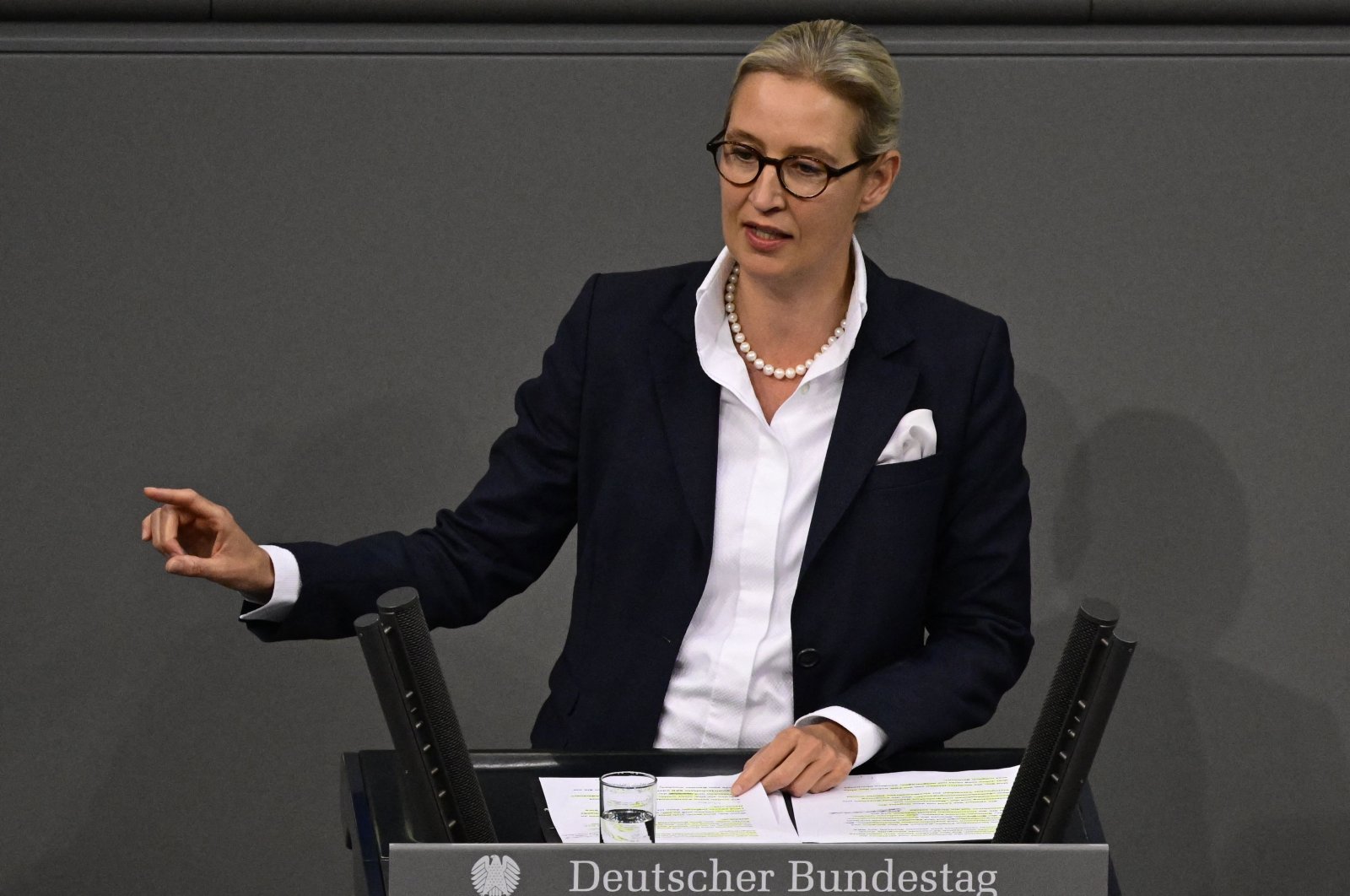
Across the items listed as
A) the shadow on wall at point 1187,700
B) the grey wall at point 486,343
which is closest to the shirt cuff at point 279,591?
the grey wall at point 486,343

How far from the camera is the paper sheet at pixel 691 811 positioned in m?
1.58

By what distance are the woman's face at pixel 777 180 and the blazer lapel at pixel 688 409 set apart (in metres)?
0.14

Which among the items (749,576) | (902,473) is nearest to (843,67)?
(902,473)

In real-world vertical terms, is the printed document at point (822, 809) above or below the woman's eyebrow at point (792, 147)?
below

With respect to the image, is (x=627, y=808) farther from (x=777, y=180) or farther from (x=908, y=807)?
(x=777, y=180)

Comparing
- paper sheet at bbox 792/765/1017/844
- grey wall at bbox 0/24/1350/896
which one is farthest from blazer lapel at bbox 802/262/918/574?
grey wall at bbox 0/24/1350/896

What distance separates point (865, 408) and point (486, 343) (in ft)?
3.85

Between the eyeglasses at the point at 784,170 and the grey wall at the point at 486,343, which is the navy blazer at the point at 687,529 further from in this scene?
the grey wall at the point at 486,343

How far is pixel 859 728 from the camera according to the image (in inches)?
71.6

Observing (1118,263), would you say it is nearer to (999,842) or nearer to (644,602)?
(644,602)

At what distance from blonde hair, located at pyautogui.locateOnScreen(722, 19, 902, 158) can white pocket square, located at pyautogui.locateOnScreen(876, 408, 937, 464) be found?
1.03 ft

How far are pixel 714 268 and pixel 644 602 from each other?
0.42 m

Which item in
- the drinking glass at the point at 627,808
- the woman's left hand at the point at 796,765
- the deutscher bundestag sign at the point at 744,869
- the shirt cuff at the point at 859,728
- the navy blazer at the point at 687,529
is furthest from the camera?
the navy blazer at the point at 687,529

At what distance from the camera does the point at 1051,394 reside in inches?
123
